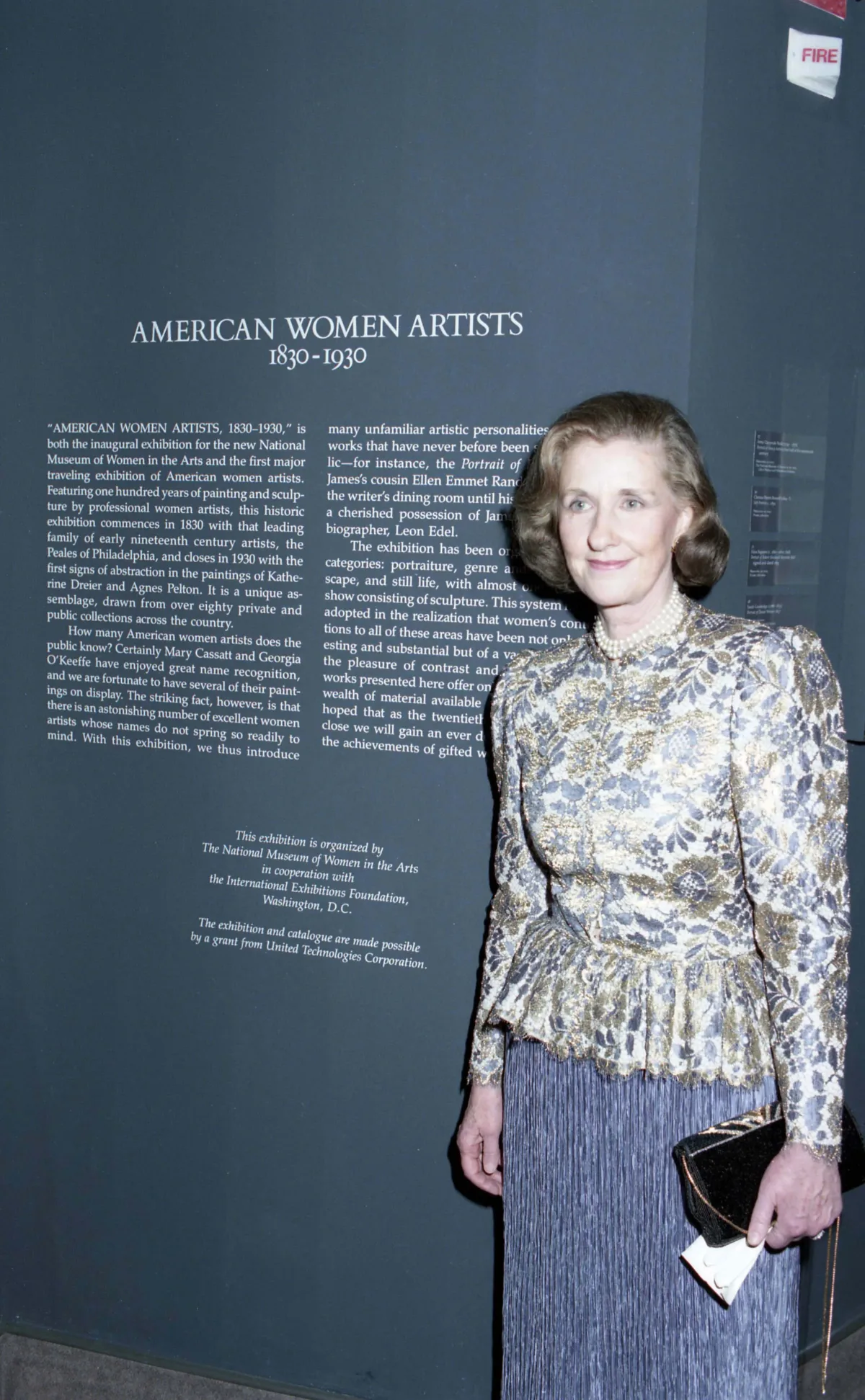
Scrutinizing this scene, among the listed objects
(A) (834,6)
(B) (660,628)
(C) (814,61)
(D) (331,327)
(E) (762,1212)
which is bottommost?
(E) (762,1212)

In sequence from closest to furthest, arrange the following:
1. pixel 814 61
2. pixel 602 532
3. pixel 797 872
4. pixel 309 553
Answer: pixel 797 872 → pixel 602 532 → pixel 814 61 → pixel 309 553

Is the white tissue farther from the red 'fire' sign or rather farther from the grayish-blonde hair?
the red 'fire' sign

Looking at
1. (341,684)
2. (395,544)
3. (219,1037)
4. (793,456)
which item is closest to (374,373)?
(395,544)

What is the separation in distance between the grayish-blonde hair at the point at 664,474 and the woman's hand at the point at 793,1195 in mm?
867

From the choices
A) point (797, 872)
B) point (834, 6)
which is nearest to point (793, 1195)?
point (797, 872)

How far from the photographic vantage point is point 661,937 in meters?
2.13

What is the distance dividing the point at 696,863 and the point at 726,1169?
0.42m

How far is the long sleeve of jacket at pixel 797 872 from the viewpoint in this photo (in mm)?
2002

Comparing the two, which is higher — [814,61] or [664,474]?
[814,61]

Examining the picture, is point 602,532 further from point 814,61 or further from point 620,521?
point 814,61

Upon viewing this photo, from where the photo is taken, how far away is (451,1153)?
2.92 metres

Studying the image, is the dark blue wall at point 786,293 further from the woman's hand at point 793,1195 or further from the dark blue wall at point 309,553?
the woman's hand at point 793,1195

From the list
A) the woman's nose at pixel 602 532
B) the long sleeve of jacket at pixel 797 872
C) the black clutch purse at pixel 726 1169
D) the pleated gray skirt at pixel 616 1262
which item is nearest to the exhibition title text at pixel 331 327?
the woman's nose at pixel 602 532

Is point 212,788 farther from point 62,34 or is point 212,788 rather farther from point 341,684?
point 62,34
